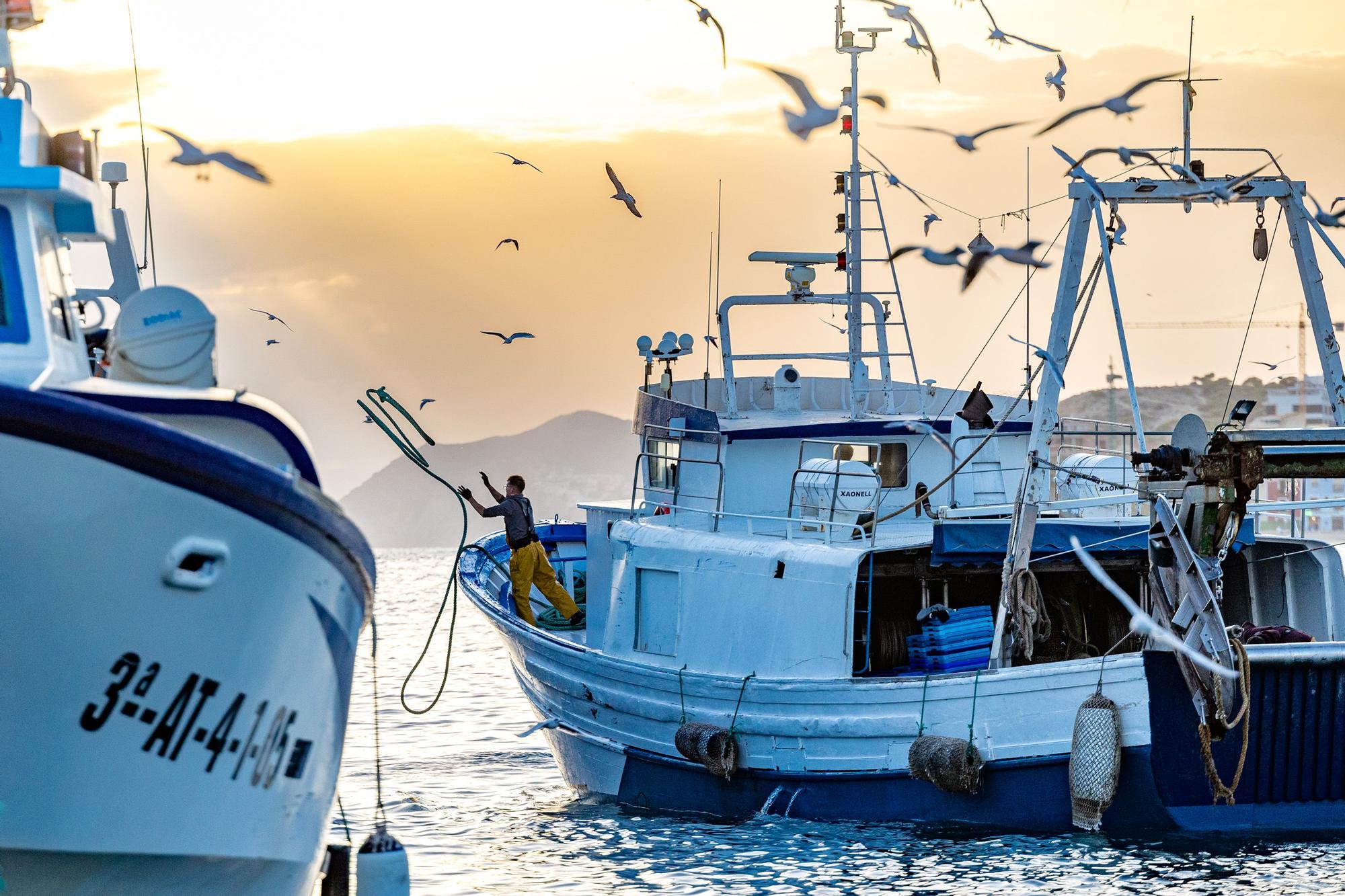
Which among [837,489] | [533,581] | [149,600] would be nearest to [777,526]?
[837,489]

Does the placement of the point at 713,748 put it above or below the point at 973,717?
below

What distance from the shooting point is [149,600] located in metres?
7.80

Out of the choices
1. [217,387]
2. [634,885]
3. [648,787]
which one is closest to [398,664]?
[648,787]

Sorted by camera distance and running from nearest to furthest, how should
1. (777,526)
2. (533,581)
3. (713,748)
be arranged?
(713,748), (777,526), (533,581)

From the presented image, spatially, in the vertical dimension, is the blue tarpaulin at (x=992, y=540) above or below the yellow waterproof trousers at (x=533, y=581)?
above

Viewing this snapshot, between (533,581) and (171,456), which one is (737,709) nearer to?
(533,581)

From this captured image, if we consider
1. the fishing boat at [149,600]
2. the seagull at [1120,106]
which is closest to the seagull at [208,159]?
the fishing boat at [149,600]

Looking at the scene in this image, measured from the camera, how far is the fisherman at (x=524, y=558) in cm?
1914

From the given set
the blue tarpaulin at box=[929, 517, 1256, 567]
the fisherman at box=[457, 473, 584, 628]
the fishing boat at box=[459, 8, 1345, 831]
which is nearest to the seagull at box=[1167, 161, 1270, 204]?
the fishing boat at box=[459, 8, 1345, 831]

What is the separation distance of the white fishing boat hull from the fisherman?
376 inches

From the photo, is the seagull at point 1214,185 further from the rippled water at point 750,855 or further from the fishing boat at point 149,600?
the fishing boat at point 149,600

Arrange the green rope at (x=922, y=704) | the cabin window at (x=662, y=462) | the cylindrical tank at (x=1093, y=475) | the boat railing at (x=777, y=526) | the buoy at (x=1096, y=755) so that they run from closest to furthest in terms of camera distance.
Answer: the buoy at (x=1096, y=755)
the green rope at (x=922, y=704)
the boat railing at (x=777, y=526)
the cylindrical tank at (x=1093, y=475)
the cabin window at (x=662, y=462)

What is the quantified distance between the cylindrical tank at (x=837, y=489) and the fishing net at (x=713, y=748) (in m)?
2.33

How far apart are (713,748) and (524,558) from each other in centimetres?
529
